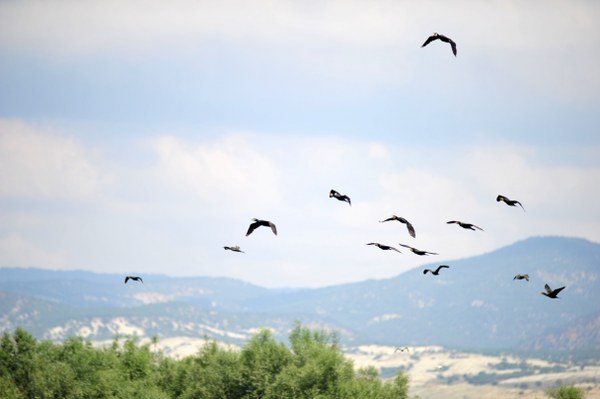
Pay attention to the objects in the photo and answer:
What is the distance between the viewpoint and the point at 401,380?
171 meters

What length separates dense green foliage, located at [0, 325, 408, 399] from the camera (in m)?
160

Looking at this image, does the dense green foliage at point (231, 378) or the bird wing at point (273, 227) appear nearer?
the bird wing at point (273, 227)

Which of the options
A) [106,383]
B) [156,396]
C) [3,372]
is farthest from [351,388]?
[3,372]

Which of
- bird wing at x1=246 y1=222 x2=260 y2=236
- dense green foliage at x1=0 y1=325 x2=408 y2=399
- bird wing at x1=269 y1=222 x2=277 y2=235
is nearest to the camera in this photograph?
bird wing at x1=269 y1=222 x2=277 y2=235

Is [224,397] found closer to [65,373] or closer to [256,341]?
[256,341]

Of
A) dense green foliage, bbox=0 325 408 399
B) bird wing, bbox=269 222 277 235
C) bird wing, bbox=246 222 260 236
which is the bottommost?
dense green foliage, bbox=0 325 408 399

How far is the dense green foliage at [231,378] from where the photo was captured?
160 metres

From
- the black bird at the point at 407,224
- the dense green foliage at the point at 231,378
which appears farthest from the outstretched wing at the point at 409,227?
the dense green foliage at the point at 231,378

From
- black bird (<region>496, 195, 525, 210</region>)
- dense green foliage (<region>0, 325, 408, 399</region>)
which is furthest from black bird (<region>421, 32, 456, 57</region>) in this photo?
dense green foliage (<region>0, 325, 408, 399</region>)

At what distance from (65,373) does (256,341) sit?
32.8 metres

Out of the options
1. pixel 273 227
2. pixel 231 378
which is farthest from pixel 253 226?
pixel 231 378

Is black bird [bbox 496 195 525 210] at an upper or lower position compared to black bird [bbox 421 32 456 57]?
lower

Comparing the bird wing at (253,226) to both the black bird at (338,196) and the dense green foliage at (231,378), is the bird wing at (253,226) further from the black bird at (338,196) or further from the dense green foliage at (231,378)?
the dense green foliage at (231,378)

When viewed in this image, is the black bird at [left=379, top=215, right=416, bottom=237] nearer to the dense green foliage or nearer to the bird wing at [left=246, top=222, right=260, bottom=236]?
the bird wing at [left=246, top=222, right=260, bottom=236]
